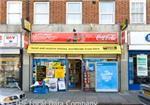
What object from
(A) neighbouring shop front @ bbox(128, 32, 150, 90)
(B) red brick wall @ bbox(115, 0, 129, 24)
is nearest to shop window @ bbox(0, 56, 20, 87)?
(B) red brick wall @ bbox(115, 0, 129, 24)

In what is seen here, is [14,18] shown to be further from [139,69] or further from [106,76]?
[139,69]

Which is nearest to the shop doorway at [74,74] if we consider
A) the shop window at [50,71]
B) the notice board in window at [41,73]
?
the shop window at [50,71]

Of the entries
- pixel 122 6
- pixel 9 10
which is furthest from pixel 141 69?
pixel 9 10

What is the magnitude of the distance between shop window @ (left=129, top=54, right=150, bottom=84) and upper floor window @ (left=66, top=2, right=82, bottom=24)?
4.26m

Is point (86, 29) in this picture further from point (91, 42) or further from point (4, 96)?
point (4, 96)

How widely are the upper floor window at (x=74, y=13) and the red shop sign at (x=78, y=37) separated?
3.03ft

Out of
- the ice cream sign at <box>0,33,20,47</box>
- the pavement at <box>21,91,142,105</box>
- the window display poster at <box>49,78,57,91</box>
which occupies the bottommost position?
the pavement at <box>21,91,142,105</box>

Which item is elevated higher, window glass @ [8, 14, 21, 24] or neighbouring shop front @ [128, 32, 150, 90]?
window glass @ [8, 14, 21, 24]

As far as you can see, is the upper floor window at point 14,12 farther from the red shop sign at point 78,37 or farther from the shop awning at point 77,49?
the shop awning at point 77,49

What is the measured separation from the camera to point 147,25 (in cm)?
2261

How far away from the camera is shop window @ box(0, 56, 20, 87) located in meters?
23.1

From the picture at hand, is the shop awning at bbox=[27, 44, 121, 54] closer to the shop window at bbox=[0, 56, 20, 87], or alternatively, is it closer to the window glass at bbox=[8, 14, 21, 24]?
the shop window at bbox=[0, 56, 20, 87]

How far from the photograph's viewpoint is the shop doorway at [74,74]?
910 inches

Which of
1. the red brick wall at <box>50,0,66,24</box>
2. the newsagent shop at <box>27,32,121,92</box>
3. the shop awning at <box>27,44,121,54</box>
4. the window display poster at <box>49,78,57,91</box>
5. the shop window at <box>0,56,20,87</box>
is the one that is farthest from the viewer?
the shop window at <box>0,56,20,87</box>
